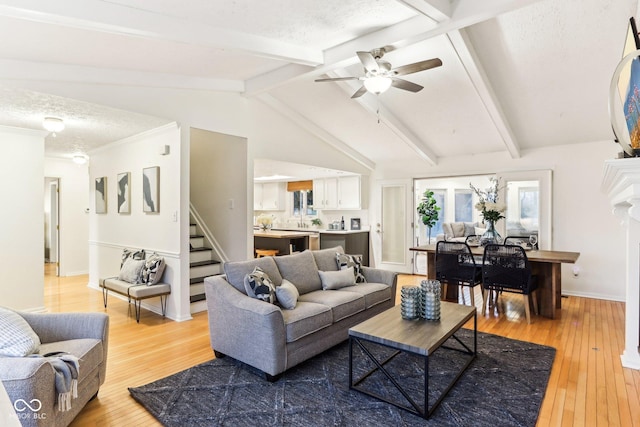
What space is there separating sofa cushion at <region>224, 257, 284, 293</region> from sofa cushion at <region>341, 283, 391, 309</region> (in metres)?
0.83

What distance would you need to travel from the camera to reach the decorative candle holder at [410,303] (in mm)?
2764

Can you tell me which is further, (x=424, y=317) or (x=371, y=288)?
(x=371, y=288)

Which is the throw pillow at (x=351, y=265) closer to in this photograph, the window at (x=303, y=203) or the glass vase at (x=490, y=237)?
the glass vase at (x=490, y=237)

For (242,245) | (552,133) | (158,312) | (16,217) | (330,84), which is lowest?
(158,312)

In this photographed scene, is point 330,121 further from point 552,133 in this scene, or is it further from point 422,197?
point 422,197

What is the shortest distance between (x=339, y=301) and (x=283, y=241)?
4.18 m

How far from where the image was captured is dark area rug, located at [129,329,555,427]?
2.21 meters

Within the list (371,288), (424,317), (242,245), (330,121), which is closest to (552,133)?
(330,121)

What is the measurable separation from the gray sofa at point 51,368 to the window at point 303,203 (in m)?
6.53

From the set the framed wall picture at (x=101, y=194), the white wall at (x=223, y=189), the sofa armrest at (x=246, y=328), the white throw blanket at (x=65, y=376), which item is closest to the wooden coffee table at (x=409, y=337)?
the sofa armrest at (x=246, y=328)

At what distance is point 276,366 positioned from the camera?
2.63 metres

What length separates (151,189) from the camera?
4.64m

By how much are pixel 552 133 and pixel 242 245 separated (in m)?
4.99

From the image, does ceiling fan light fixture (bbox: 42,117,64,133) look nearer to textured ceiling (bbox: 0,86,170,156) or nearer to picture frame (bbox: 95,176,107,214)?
textured ceiling (bbox: 0,86,170,156)
